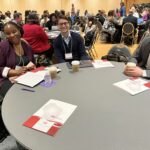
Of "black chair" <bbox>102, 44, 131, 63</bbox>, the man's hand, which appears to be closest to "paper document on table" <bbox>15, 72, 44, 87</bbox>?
the man's hand

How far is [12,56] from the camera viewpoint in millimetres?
2520

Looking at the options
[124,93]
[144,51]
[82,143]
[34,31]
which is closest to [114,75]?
[124,93]

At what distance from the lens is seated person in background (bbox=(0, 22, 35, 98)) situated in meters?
2.39

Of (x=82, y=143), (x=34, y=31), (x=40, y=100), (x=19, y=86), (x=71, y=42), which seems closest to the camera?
(x=82, y=143)

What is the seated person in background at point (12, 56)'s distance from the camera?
2.39 m

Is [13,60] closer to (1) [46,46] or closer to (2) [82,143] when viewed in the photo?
(2) [82,143]

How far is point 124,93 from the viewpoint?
64.7 inches

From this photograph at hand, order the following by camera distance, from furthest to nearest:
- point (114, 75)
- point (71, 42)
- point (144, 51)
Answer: point (71, 42), point (144, 51), point (114, 75)

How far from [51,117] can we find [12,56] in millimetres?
1415

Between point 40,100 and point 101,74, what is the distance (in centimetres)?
73

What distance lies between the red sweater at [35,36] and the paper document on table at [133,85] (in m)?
2.79

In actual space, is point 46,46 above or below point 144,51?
below

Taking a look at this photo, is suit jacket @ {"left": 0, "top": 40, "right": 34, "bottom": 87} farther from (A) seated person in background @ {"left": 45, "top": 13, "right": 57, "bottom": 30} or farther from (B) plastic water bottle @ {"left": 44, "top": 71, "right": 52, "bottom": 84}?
(A) seated person in background @ {"left": 45, "top": 13, "right": 57, "bottom": 30}

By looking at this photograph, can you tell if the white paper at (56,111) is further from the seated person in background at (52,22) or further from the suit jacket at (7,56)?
the seated person in background at (52,22)
